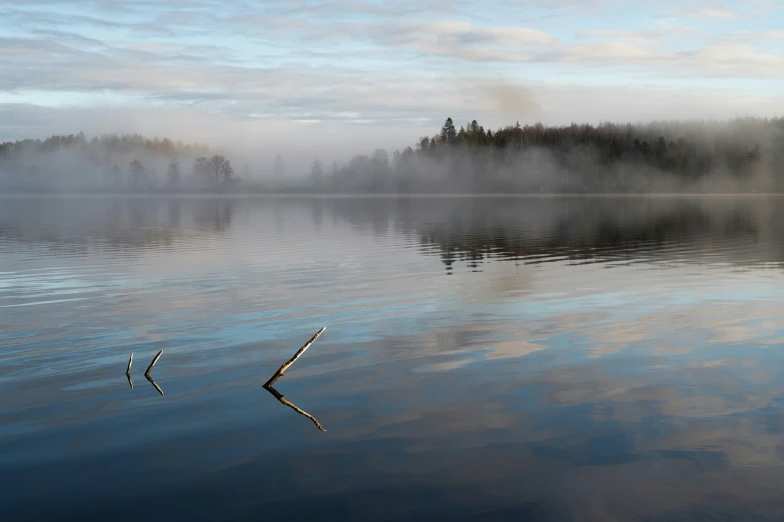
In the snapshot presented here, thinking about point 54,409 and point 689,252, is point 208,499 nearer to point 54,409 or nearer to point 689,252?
point 54,409

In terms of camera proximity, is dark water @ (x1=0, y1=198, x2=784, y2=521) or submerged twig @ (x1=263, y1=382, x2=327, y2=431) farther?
submerged twig @ (x1=263, y1=382, x2=327, y2=431)

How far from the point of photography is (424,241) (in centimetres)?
7019

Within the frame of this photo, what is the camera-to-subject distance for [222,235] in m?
78.8

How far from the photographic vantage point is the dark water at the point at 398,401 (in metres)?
12.4

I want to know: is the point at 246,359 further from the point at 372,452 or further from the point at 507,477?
the point at 507,477

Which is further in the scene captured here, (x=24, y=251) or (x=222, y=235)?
(x=222, y=235)

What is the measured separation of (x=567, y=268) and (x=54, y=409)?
34203 mm

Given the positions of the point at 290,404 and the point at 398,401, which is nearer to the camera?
the point at 290,404

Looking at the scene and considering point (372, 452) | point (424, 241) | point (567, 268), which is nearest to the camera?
point (372, 452)

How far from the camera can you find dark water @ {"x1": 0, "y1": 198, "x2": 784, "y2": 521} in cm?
1236

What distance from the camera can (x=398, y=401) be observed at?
57.2ft

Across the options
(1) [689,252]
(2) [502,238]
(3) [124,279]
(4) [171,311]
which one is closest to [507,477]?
(4) [171,311]

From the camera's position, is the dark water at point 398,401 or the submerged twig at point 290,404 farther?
the submerged twig at point 290,404

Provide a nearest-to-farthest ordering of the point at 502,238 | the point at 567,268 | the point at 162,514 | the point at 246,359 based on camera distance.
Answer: the point at 162,514 → the point at 246,359 → the point at 567,268 → the point at 502,238
